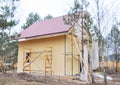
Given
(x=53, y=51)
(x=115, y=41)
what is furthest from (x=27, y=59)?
(x=115, y=41)

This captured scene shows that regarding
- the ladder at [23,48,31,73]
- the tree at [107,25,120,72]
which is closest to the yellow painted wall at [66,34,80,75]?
the ladder at [23,48,31,73]

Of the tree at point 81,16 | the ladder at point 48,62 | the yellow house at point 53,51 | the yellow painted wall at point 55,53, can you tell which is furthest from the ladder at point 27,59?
the tree at point 81,16

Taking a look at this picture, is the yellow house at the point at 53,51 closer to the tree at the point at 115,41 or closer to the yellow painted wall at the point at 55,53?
the yellow painted wall at the point at 55,53

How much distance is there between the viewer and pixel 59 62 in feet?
58.8

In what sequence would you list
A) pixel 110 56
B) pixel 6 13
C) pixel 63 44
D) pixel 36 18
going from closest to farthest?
pixel 6 13, pixel 63 44, pixel 110 56, pixel 36 18

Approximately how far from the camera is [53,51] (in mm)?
18453

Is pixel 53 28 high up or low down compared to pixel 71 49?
up

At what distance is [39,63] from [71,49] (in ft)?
11.9

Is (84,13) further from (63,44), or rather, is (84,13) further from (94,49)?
(94,49)

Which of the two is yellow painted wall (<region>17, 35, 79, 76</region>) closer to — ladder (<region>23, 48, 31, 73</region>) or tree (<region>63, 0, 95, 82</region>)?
ladder (<region>23, 48, 31, 73</region>)

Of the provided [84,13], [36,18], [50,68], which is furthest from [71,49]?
[36,18]

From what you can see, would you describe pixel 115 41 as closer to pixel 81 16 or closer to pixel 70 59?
pixel 70 59

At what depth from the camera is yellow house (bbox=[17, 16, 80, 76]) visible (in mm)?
17547

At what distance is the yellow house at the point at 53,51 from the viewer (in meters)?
17.5
